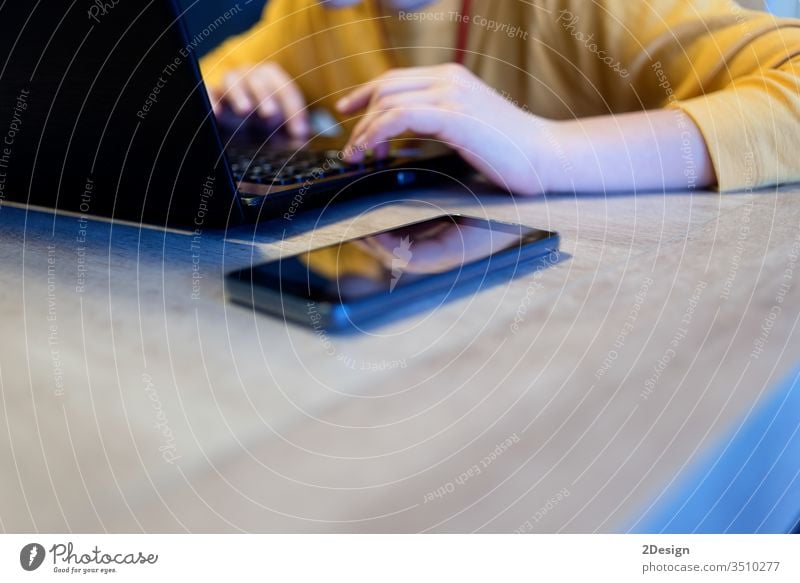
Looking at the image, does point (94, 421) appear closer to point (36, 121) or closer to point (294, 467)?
point (294, 467)

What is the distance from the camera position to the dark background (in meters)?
0.79

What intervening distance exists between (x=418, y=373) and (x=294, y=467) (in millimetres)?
41

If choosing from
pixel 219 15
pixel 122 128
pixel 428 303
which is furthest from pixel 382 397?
pixel 219 15

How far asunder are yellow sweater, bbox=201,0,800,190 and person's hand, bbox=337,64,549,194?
10 cm

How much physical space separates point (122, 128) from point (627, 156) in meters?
0.26

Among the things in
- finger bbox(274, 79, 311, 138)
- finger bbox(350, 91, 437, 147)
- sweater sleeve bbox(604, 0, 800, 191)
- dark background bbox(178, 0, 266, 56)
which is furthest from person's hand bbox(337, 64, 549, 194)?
dark background bbox(178, 0, 266, 56)

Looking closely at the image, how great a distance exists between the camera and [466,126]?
15.4 inches

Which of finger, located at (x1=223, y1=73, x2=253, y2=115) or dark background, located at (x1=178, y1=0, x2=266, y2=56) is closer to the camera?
finger, located at (x1=223, y1=73, x2=253, y2=115)

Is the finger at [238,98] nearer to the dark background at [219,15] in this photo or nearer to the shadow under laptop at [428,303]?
the dark background at [219,15]

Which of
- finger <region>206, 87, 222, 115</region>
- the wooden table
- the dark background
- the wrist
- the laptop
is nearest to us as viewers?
the wooden table

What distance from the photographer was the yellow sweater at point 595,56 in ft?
1.31

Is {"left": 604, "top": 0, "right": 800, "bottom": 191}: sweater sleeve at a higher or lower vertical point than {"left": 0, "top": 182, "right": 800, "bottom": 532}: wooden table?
higher

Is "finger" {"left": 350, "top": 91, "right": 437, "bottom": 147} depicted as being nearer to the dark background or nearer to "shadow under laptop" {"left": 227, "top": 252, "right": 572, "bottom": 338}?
"shadow under laptop" {"left": 227, "top": 252, "right": 572, "bottom": 338}

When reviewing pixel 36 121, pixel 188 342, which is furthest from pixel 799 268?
pixel 36 121
